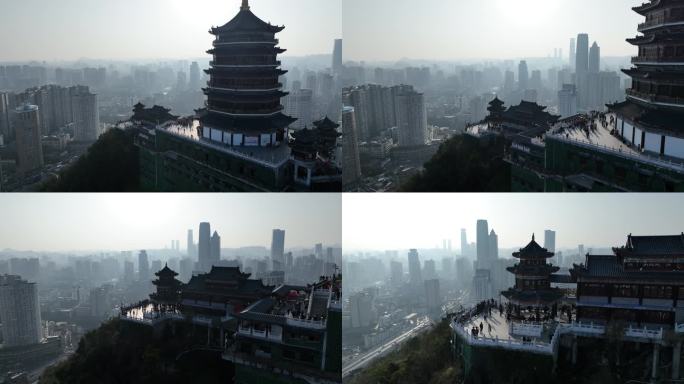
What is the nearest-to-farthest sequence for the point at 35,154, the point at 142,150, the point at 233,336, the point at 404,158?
the point at 404,158 < the point at 35,154 < the point at 142,150 < the point at 233,336

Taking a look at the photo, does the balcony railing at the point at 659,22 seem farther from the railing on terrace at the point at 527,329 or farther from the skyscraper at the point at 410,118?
the railing on terrace at the point at 527,329

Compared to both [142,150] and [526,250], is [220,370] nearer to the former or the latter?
[142,150]

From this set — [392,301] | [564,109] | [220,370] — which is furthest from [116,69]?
[564,109]

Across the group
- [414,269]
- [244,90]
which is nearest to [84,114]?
[244,90]

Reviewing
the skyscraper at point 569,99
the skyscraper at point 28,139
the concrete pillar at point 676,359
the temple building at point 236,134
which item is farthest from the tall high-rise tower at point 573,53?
the skyscraper at point 28,139

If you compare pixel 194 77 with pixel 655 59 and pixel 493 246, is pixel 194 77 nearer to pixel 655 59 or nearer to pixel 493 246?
pixel 493 246

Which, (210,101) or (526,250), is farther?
(210,101)

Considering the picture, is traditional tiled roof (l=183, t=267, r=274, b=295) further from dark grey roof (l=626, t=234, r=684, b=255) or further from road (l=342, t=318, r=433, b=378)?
dark grey roof (l=626, t=234, r=684, b=255)
